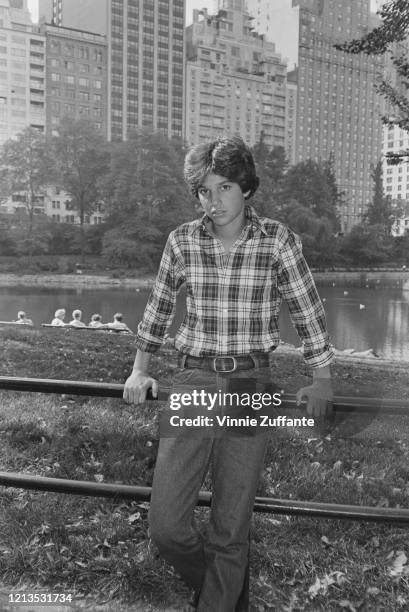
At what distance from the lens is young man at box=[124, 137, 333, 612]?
1.52 metres

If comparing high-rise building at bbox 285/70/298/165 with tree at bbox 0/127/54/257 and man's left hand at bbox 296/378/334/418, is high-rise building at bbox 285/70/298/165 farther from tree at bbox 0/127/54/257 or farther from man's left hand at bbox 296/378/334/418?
man's left hand at bbox 296/378/334/418

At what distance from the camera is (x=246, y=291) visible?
1539 millimetres

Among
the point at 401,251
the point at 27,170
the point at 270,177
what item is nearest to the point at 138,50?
the point at 27,170

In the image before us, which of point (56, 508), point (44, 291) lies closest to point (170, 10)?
point (44, 291)

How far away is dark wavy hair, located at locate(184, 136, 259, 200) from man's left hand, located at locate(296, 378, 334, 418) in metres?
0.57

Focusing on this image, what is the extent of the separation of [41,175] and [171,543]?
21566 millimetres

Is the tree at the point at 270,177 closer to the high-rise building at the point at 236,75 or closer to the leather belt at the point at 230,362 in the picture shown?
the high-rise building at the point at 236,75

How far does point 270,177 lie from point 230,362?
1953cm

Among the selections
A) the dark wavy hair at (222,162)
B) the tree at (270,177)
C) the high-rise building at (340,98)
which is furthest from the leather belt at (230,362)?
the tree at (270,177)

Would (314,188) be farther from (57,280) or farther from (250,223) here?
(250,223)

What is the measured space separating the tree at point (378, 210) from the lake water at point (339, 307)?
6.33ft

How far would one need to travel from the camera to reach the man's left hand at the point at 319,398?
5.02ft

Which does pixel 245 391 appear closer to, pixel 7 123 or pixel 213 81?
pixel 213 81

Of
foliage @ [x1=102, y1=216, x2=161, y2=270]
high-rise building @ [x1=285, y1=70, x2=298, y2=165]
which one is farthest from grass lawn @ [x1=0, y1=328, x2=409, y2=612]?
high-rise building @ [x1=285, y1=70, x2=298, y2=165]
